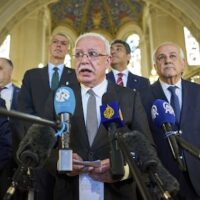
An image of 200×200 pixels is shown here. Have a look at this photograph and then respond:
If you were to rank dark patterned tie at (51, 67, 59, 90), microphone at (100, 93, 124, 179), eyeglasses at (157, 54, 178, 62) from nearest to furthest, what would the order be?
1. microphone at (100, 93, 124, 179)
2. eyeglasses at (157, 54, 178, 62)
3. dark patterned tie at (51, 67, 59, 90)

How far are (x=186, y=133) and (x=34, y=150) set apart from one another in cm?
122

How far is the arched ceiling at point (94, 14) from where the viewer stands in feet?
51.4

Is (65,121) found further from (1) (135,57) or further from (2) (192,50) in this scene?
(1) (135,57)

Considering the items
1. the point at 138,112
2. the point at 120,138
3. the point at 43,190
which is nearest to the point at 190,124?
the point at 138,112

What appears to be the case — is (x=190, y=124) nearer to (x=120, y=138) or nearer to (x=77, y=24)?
(x=120, y=138)

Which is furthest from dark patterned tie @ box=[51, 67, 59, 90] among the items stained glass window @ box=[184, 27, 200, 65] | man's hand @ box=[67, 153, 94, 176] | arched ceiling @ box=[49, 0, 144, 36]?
arched ceiling @ box=[49, 0, 144, 36]

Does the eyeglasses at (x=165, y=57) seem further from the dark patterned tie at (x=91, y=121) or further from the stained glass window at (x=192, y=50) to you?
the stained glass window at (x=192, y=50)

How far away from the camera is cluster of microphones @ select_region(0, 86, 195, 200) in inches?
46.9

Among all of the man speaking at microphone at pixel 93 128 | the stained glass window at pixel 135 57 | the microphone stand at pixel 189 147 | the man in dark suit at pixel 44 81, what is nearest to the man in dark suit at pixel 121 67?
the man in dark suit at pixel 44 81

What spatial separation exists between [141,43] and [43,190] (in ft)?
43.2

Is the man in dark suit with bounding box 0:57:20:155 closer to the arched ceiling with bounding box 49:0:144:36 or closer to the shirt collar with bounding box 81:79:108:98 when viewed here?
the shirt collar with bounding box 81:79:108:98

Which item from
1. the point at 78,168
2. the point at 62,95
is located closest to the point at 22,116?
the point at 62,95

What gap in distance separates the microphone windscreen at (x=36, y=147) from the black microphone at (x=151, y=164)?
246 mm

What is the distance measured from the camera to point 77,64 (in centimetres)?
188
